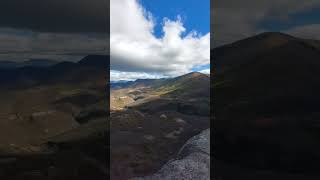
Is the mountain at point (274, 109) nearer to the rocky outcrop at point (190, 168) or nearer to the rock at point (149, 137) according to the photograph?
the rocky outcrop at point (190, 168)

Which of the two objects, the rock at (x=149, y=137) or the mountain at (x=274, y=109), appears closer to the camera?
the mountain at (x=274, y=109)

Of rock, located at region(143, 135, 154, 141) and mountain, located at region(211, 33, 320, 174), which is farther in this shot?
rock, located at region(143, 135, 154, 141)

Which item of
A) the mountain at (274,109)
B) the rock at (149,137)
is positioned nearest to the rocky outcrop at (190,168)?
the mountain at (274,109)

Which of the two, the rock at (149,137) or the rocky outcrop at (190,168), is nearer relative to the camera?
the rocky outcrop at (190,168)

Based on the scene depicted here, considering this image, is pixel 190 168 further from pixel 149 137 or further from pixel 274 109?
pixel 149 137

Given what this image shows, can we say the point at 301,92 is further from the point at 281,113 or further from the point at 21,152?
the point at 21,152

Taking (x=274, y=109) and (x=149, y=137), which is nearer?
(x=274, y=109)

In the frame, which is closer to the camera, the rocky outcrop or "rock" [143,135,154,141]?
the rocky outcrop

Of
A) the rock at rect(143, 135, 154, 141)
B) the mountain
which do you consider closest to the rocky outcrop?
the mountain

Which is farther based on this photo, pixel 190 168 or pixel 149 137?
pixel 149 137

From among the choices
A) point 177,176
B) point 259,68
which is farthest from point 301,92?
point 177,176

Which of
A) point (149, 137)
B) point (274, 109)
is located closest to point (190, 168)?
point (274, 109)

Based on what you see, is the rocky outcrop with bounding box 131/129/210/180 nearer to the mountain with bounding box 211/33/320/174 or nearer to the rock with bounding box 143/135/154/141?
the mountain with bounding box 211/33/320/174
